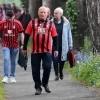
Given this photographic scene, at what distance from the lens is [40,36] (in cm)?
1269

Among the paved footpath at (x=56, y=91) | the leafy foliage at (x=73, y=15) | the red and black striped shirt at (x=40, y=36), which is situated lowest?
the paved footpath at (x=56, y=91)

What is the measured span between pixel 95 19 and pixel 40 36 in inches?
112

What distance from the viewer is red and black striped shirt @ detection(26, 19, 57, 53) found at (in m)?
12.7

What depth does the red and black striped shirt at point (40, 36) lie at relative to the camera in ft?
41.6

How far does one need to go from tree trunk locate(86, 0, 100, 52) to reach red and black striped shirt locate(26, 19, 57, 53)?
2.41 meters

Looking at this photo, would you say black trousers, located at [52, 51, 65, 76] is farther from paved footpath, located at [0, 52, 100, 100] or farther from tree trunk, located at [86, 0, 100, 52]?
tree trunk, located at [86, 0, 100, 52]

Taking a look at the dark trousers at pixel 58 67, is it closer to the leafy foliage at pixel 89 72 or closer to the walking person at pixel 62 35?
the walking person at pixel 62 35

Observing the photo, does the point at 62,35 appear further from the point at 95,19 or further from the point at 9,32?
the point at 9,32

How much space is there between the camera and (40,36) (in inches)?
500

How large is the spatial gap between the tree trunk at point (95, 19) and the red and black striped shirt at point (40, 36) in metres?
2.41

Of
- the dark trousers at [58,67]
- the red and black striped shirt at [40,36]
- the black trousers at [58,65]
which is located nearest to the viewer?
the red and black striped shirt at [40,36]

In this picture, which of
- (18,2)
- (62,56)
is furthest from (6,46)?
(18,2)

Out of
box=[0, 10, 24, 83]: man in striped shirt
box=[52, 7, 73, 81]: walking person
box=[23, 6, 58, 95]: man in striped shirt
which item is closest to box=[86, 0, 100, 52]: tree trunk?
box=[52, 7, 73, 81]: walking person

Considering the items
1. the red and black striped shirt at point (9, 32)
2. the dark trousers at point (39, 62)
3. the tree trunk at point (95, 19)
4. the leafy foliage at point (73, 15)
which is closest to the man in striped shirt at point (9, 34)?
the red and black striped shirt at point (9, 32)
